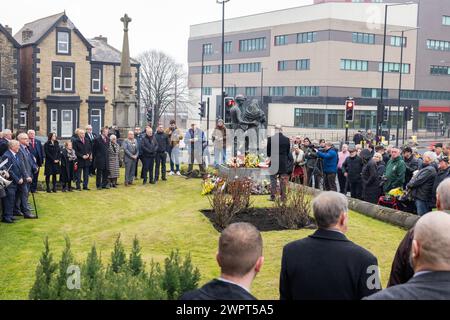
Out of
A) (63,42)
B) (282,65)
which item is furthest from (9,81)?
(282,65)

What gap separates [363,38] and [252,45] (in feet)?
53.4

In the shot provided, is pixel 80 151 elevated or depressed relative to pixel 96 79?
depressed

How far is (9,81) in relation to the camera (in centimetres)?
4066

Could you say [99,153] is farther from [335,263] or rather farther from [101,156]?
[335,263]

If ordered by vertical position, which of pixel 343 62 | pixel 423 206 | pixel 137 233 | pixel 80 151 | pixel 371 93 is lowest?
pixel 137 233

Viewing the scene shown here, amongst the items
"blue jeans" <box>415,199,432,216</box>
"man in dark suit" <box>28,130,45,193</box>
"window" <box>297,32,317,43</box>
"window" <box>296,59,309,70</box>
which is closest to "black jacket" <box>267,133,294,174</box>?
"blue jeans" <box>415,199,432,216</box>

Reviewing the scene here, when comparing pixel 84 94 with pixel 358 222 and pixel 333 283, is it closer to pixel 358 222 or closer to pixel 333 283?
pixel 358 222

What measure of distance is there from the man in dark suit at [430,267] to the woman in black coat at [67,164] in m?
14.7

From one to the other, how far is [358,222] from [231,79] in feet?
243

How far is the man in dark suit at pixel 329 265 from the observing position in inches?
176

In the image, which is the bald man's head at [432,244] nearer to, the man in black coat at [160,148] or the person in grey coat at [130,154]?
the person in grey coat at [130,154]

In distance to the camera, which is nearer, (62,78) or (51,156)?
(51,156)

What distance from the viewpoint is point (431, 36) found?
75.8m

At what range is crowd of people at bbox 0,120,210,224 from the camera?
1345 centimetres
